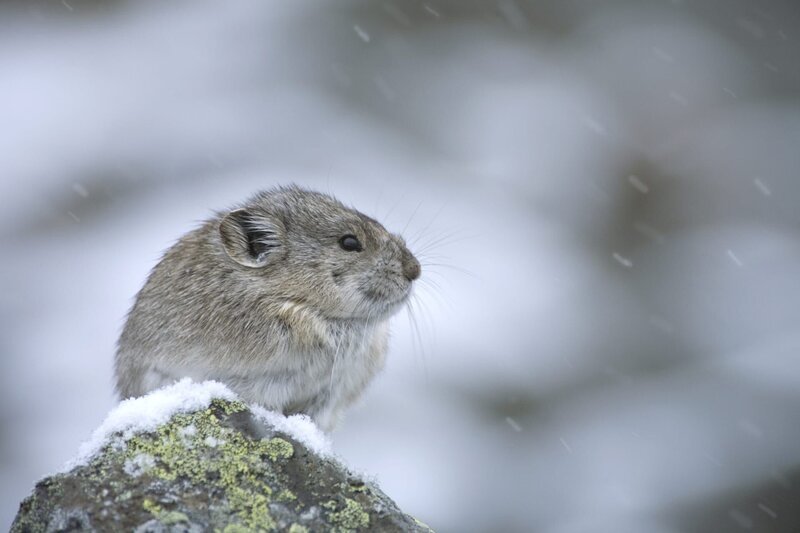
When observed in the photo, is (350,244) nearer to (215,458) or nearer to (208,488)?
(215,458)

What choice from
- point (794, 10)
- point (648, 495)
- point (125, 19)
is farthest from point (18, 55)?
point (794, 10)

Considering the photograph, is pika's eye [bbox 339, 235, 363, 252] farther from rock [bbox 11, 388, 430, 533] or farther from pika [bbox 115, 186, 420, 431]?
rock [bbox 11, 388, 430, 533]

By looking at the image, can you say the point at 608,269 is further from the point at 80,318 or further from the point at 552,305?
the point at 80,318

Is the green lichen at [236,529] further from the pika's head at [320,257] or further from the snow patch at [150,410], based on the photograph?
the pika's head at [320,257]

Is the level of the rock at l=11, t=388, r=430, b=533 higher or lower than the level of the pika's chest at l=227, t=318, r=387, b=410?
higher

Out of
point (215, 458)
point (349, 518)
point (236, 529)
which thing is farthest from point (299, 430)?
point (236, 529)

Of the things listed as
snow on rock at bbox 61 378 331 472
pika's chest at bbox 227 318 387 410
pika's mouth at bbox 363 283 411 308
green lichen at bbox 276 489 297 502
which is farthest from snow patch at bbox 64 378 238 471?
pika's mouth at bbox 363 283 411 308
